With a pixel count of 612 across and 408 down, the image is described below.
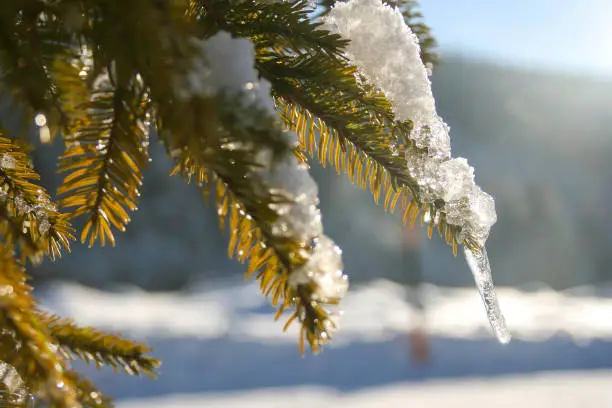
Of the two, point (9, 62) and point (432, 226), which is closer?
point (9, 62)

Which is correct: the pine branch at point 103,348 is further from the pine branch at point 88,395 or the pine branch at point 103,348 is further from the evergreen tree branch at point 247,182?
the evergreen tree branch at point 247,182

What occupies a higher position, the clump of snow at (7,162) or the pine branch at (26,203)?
the clump of snow at (7,162)

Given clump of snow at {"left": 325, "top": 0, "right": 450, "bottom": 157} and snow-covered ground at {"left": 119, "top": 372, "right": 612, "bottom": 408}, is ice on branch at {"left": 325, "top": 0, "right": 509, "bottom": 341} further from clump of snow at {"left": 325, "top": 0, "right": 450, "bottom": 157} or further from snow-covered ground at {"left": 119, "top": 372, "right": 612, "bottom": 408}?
snow-covered ground at {"left": 119, "top": 372, "right": 612, "bottom": 408}

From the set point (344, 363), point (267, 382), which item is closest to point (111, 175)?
point (267, 382)

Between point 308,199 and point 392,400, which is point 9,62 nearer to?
point 308,199

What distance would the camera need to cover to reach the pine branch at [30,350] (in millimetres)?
413

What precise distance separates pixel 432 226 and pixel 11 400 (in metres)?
0.58

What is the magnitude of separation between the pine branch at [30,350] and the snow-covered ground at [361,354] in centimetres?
468

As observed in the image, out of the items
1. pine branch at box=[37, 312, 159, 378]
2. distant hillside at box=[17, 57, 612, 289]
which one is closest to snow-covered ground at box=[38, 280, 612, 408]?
distant hillside at box=[17, 57, 612, 289]

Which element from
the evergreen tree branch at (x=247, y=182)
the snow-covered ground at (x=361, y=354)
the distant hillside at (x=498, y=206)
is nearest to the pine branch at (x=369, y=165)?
the evergreen tree branch at (x=247, y=182)

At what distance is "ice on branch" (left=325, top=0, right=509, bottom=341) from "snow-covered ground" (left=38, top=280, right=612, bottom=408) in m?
4.44

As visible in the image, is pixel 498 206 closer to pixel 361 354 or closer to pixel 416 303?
pixel 416 303

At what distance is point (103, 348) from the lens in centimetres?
88

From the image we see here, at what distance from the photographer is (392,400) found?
6137mm
